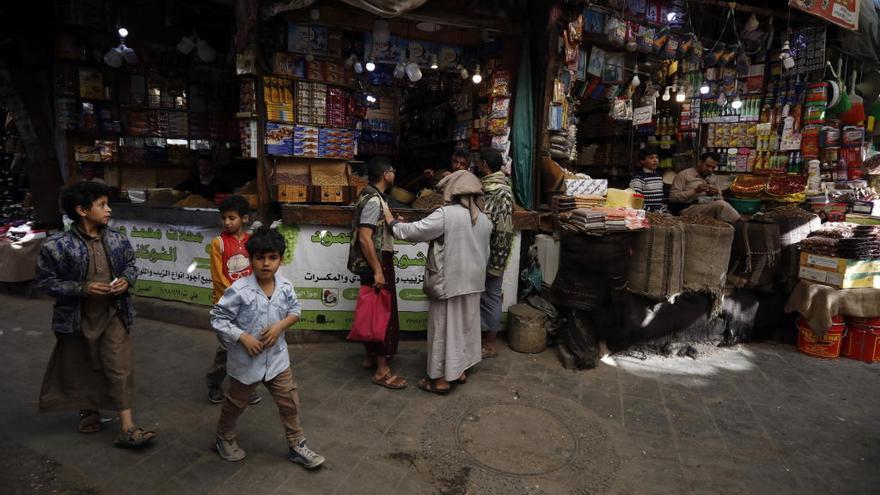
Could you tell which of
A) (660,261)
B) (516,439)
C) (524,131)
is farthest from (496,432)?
(524,131)

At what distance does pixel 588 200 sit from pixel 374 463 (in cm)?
338

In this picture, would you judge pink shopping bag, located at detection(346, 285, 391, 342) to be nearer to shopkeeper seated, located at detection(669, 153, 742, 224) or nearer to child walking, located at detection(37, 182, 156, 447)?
child walking, located at detection(37, 182, 156, 447)

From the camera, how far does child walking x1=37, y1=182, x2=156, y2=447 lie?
2695 mm

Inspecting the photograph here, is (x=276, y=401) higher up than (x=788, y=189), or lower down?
lower down

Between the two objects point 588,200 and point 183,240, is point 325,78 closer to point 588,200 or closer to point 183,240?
point 183,240

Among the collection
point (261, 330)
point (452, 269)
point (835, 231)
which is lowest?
point (261, 330)

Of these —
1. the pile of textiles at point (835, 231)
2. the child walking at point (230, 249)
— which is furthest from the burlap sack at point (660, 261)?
the child walking at point (230, 249)

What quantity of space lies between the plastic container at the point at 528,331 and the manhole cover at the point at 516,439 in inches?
43.9

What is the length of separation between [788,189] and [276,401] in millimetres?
7291

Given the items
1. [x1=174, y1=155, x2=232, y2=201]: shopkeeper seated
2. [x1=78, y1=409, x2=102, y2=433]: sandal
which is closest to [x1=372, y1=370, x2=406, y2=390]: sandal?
[x1=78, y1=409, x2=102, y2=433]: sandal

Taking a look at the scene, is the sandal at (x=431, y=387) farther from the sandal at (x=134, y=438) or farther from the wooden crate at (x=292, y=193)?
the wooden crate at (x=292, y=193)

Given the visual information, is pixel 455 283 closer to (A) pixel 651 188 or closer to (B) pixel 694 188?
(A) pixel 651 188

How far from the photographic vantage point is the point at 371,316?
382 centimetres

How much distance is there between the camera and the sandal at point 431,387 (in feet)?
12.6
